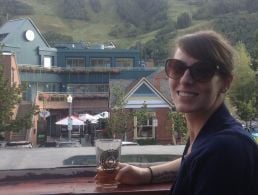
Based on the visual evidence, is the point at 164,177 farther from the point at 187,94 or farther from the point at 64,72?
the point at 64,72

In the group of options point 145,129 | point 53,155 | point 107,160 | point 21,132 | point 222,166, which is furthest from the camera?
point 145,129

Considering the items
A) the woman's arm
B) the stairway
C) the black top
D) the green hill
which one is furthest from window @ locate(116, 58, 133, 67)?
the green hill

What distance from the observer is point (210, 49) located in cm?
183

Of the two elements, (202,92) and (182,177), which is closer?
(182,177)

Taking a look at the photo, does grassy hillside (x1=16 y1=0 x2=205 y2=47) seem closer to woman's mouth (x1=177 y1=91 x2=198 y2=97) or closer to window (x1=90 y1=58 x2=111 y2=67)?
window (x1=90 y1=58 x2=111 y2=67)

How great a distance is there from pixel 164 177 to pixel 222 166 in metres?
0.66

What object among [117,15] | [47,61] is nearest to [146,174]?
[47,61]

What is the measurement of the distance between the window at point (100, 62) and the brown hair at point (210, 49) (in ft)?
156

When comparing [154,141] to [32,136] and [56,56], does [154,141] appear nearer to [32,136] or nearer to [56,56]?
[32,136]

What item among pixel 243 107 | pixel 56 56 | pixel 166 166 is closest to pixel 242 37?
pixel 56 56

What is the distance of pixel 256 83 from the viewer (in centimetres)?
3148

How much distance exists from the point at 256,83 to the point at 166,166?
30.2 metres

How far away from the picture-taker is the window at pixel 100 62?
162 feet

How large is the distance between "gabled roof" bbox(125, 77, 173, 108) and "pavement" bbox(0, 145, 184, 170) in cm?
2853
